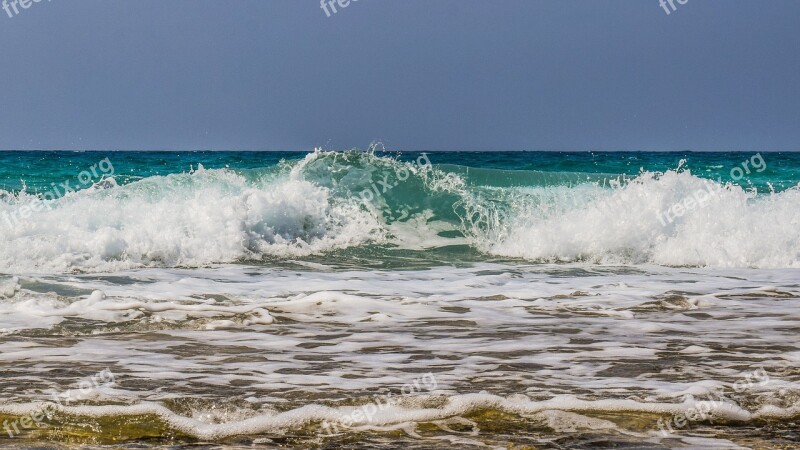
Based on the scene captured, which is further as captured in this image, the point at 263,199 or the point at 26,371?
the point at 263,199

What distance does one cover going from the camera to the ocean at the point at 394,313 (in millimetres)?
3770

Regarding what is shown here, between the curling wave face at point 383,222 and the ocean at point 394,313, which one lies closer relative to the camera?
the ocean at point 394,313

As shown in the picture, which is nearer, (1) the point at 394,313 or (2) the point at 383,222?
(1) the point at 394,313

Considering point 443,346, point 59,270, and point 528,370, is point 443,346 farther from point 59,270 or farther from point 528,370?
point 59,270

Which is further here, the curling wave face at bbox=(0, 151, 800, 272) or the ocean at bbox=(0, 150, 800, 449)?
the curling wave face at bbox=(0, 151, 800, 272)

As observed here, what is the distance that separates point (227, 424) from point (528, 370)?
169cm

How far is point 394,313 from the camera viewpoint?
21.9ft

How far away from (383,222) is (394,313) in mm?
6032

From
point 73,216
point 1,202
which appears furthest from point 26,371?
point 1,202

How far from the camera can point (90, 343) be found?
5.45m

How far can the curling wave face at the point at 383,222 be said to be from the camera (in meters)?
9.83

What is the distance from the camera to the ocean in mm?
3770

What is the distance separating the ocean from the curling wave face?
4 centimetres

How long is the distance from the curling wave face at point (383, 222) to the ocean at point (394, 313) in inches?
1.4
